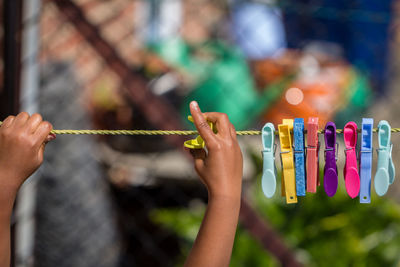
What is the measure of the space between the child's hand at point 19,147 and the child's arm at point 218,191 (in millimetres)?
177

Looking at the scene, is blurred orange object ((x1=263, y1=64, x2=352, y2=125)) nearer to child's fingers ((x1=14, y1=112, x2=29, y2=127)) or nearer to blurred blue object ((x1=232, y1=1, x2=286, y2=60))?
blurred blue object ((x1=232, y1=1, x2=286, y2=60))

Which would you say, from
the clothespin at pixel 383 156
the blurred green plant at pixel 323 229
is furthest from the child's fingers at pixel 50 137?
the blurred green plant at pixel 323 229

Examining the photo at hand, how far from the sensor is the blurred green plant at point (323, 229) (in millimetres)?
1286

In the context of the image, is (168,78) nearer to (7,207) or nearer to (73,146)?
(73,146)

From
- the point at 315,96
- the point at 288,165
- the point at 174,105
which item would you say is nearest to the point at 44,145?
the point at 288,165

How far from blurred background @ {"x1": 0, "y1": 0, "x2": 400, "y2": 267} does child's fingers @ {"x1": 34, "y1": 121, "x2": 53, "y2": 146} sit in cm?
41

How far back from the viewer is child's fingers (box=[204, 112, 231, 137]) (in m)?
0.50

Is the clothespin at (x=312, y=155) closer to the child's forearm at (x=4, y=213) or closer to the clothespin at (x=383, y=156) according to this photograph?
the clothespin at (x=383, y=156)

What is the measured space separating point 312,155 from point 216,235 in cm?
15

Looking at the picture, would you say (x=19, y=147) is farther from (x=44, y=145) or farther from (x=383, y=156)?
(x=383, y=156)

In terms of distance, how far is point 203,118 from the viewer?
50 cm

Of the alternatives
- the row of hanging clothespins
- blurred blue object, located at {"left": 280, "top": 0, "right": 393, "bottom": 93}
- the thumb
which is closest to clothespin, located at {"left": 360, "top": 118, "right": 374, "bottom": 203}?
the row of hanging clothespins

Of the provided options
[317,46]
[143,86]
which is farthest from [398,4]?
[143,86]

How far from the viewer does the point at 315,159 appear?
51 cm
